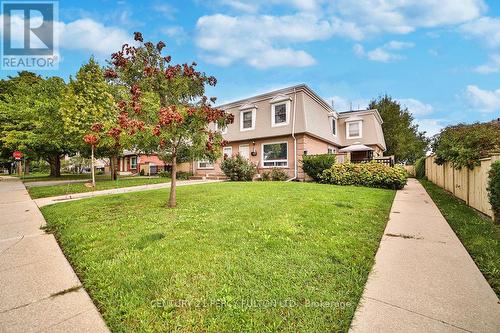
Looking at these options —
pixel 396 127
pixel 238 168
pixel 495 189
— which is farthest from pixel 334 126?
pixel 495 189

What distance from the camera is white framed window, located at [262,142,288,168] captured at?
15656 mm

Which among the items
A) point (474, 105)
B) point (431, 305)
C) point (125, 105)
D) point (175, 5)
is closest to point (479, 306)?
point (431, 305)

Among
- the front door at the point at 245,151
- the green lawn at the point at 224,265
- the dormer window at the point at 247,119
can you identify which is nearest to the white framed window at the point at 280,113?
the dormer window at the point at 247,119

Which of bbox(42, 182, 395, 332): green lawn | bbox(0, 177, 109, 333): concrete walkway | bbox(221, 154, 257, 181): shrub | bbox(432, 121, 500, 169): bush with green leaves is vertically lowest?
bbox(0, 177, 109, 333): concrete walkway

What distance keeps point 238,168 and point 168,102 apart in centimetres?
853

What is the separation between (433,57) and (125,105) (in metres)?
16.3

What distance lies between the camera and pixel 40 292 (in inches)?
102

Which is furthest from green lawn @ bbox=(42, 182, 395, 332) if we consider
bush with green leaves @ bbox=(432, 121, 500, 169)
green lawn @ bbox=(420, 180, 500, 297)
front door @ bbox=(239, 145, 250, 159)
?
front door @ bbox=(239, 145, 250, 159)

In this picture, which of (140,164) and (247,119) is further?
(140,164)

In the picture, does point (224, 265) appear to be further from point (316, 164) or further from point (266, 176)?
point (266, 176)

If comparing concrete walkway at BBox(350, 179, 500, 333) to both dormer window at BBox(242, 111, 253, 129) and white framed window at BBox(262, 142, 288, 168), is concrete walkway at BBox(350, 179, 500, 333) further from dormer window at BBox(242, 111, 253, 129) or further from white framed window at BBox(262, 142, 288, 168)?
dormer window at BBox(242, 111, 253, 129)

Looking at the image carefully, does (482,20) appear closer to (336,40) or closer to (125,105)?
(336,40)

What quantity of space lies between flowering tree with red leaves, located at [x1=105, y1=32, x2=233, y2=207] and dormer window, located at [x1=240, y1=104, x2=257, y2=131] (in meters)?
10.1

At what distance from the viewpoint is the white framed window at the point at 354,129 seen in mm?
19967
